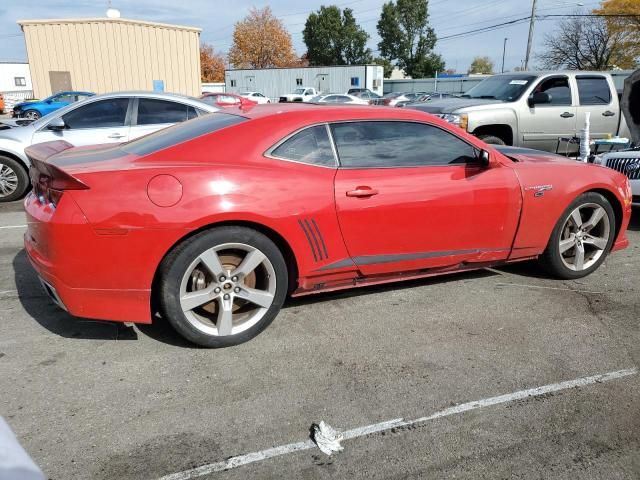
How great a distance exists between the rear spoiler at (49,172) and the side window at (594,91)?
8.84 m

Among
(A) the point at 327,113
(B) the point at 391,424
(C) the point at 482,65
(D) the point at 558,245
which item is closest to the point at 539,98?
(D) the point at 558,245

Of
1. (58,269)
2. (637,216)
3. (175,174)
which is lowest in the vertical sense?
(637,216)

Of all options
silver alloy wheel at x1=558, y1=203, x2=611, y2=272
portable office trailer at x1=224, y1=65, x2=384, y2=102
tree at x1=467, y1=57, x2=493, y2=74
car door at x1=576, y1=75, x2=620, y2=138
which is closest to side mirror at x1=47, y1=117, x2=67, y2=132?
silver alloy wheel at x1=558, y1=203, x2=611, y2=272

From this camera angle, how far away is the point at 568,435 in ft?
8.48

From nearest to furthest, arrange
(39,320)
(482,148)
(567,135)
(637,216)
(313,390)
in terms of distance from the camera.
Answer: (313,390)
(39,320)
(482,148)
(637,216)
(567,135)

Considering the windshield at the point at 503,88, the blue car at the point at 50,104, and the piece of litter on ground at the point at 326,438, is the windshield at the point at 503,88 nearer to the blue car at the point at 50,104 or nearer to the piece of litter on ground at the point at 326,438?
the piece of litter on ground at the point at 326,438

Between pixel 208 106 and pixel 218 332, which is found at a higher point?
pixel 208 106

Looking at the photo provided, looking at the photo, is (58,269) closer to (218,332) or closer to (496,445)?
(218,332)

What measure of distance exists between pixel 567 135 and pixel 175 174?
27.1 feet

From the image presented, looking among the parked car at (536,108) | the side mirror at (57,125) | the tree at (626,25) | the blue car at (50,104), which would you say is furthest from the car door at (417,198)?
the tree at (626,25)

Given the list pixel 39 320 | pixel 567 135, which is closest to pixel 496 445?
pixel 39 320

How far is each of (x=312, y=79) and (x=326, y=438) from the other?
4698 centimetres

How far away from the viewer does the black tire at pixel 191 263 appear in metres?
3.11

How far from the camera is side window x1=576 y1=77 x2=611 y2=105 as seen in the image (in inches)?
375
